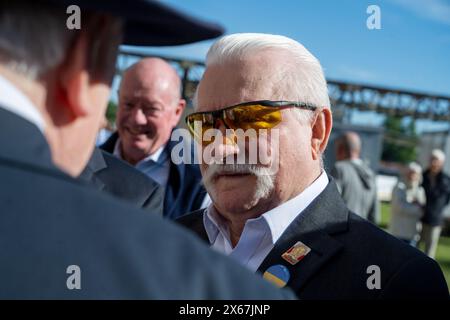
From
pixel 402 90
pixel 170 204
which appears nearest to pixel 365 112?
pixel 402 90

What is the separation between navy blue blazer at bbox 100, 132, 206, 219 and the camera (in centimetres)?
358

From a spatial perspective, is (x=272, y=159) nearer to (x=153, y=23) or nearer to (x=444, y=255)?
(x=153, y=23)

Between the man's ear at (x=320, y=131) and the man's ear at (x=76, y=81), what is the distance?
1.43m

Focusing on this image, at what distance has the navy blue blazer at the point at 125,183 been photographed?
2.83 m

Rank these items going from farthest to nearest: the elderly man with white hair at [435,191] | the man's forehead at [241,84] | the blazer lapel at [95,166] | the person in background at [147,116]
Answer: the elderly man with white hair at [435,191]
the person in background at [147,116]
the blazer lapel at [95,166]
the man's forehead at [241,84]

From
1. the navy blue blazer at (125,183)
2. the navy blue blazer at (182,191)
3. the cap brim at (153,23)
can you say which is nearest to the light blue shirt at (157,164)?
the navy blue blazer at (182,191)

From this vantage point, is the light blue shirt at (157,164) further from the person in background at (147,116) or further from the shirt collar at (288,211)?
the shirt collar at (288,211)

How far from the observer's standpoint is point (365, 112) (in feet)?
93.0

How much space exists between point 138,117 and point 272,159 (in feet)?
6.97

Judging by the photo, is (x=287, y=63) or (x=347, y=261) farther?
(x=287, y=63)

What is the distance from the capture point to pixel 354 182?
6.12 m

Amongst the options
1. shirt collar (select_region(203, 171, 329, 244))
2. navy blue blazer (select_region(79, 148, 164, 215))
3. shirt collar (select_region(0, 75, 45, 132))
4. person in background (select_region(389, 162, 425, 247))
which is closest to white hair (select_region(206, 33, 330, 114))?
shirt collar (select_region(203, 171, 329, 244))

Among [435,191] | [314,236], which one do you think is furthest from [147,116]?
[435,191]
